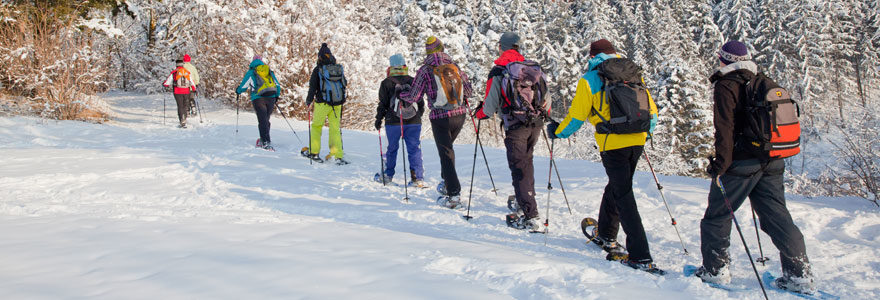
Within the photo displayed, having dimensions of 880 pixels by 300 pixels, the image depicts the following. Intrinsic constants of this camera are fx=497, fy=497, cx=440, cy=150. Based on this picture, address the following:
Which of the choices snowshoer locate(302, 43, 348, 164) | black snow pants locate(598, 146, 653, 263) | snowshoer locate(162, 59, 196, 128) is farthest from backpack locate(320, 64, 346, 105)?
snowshoer locate(162, 59, 196, 128)

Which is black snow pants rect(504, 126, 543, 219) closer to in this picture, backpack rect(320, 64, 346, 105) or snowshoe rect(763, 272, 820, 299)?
snowshoe rect(763, 272, 820, 299)

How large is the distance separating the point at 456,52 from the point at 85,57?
22500mm

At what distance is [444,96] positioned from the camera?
5.54 meters

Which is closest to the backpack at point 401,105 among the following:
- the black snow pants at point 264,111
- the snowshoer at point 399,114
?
the snowshoer at point 399,114

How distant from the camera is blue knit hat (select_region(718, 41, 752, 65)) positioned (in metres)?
3.25

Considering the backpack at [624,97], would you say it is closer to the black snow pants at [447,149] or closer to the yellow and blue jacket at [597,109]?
the yellow and blue jacket at [597,109]

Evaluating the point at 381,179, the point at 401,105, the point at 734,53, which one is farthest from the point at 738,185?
the point at 381,179

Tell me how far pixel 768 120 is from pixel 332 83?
6326 mm

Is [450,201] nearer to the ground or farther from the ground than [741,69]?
nearer to the ground

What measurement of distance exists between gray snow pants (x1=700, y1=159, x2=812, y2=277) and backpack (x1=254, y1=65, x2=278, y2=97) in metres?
7.94

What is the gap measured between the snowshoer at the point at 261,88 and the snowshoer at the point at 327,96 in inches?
60.8

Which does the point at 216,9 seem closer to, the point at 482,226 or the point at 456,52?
the point at 482,226

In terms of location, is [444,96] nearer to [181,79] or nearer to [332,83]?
[332,83]

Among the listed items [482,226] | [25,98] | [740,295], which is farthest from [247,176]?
[25,98]
